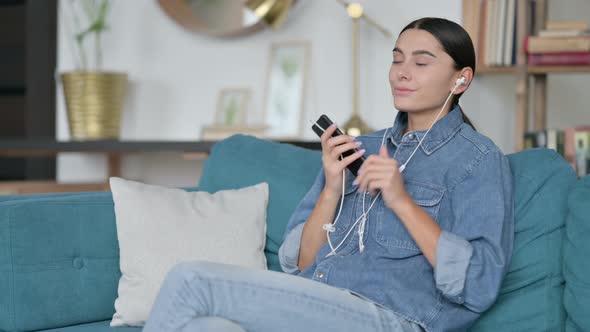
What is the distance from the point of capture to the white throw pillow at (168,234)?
216 centimetres

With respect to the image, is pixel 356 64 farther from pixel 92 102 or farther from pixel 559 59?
pixel 92 102

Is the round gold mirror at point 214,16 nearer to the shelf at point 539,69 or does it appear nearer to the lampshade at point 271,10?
the lampshade at point 271,10

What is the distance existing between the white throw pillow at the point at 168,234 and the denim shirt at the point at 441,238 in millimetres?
253

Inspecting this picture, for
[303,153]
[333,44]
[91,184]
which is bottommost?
[91,184]

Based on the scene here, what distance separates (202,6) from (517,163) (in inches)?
90.5

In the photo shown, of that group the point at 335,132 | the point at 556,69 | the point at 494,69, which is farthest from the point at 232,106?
the point at 335,132

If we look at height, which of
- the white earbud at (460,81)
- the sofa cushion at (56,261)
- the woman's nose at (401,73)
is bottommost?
the sofa cushion at (56,261)

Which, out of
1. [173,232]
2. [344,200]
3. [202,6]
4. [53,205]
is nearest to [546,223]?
[344,200]

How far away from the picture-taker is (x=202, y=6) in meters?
4.03

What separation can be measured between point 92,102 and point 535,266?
2458mm

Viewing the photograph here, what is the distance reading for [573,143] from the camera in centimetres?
315

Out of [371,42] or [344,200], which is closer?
[344,200]

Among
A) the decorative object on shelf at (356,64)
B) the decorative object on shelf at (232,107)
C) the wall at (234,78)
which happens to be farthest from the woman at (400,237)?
the decorative object on shelf at (232,107)

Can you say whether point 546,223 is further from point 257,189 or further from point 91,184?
point 91,184
